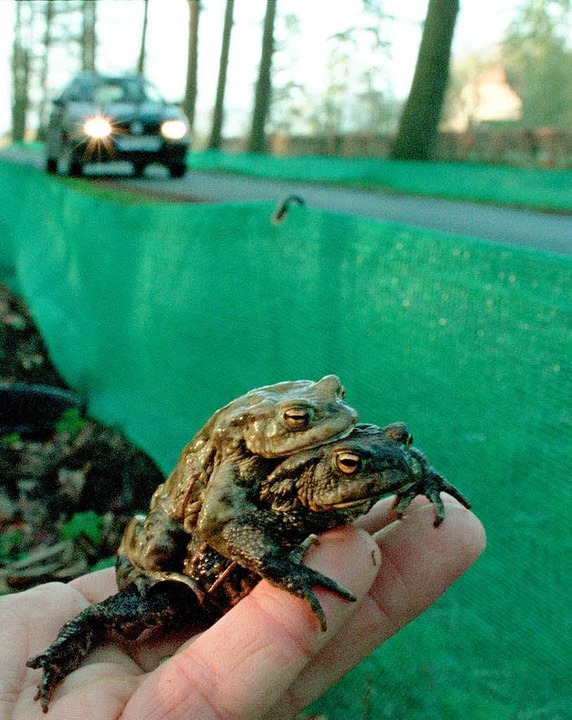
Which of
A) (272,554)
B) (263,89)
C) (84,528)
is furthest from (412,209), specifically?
(263,89)

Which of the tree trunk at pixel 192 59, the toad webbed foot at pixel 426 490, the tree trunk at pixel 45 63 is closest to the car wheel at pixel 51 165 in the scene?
the tree trunk at pixel 192 59

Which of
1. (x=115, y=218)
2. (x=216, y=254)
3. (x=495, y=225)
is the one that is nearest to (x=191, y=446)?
(x=216, y=254)

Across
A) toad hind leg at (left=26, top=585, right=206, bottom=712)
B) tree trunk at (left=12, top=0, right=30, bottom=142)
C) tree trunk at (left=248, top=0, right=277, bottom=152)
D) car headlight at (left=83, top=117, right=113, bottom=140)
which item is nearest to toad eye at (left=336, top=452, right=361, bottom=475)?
toad hind leg at (left=26, top=585, right=206, bottom=712)

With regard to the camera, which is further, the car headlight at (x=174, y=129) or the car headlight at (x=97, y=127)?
the car headlight at (x=174, y=129)

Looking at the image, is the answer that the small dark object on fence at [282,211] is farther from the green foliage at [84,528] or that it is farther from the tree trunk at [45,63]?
the tree trunk at [45,63]

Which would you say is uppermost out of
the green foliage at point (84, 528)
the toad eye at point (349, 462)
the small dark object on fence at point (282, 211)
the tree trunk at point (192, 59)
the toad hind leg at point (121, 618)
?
the tree trunk at point (192, 59)

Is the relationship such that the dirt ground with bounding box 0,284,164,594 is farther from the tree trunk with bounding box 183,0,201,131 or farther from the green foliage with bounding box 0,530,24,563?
the tree trunk with bounding box 183,0,201,131

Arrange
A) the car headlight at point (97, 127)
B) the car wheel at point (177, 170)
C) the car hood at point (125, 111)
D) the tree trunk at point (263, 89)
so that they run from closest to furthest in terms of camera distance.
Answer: the car headlight at point (97, 127) → the car hood at point (125, 111) → the car wheel at point (177, 170) → the tree trunk at point (263, 89)

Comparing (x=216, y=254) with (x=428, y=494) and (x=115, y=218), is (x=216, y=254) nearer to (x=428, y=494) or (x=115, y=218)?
(x=115, y=218)
